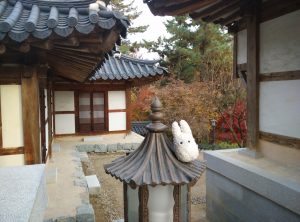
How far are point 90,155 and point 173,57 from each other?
1025 cm

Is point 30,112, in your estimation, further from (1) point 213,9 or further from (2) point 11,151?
(1) point 213,9

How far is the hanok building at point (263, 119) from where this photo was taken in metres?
3.29

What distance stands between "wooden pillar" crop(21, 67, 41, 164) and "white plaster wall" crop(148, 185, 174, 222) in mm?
2334

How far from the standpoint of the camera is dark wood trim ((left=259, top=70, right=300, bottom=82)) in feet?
11.5

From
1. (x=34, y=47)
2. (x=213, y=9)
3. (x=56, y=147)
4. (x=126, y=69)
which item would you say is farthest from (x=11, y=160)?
(x=126, y=69)

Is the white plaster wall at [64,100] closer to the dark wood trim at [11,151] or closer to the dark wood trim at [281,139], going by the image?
the dark wood trim at [11,151]

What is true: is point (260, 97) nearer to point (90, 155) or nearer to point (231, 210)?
point (231, 210)

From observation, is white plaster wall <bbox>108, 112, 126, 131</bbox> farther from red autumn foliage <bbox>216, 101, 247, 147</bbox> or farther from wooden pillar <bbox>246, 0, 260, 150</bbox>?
wooden pillar <bbox>246, 0, 260, 150</bbox>

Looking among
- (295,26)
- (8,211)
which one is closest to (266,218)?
(295,26)

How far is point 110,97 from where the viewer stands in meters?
12.1

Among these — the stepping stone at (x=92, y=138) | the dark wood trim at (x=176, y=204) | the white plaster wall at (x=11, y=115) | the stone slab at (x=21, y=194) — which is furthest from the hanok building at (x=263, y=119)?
the stepping stone at (x=92, y=138)

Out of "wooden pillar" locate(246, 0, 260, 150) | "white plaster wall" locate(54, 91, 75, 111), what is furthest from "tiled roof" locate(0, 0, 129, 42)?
"white plaster wall" locate(54, 91, 75, 111)

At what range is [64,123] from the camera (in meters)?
11.6

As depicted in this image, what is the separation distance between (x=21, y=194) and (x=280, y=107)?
10.7 feet
